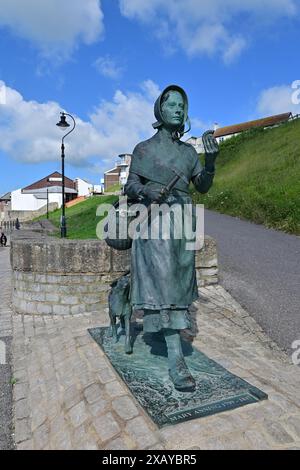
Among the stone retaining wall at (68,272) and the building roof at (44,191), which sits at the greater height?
the building roof at (44,191)

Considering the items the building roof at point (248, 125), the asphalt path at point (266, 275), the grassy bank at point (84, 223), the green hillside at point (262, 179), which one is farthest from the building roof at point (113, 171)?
the asphalt path at point (266, 275)

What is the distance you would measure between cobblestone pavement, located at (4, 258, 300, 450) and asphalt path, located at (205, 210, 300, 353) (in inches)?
16.0

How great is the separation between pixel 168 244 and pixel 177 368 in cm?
110

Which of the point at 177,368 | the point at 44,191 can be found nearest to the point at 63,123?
the point at 177,368

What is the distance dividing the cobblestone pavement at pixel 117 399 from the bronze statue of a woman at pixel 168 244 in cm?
51

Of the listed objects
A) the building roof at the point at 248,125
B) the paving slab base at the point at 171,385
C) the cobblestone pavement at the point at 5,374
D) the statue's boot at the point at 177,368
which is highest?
the building roof at the point at 248,125

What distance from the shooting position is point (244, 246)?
11.1 m

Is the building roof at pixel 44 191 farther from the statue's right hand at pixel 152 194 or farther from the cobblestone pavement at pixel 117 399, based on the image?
the statue's right hand at pixel 152 194

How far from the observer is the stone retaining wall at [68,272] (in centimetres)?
642

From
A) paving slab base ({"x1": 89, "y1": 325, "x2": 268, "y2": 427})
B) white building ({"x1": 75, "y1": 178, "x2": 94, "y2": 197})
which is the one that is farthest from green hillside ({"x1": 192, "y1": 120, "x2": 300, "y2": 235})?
white building ({"x1": 75, "y1": 178, "x2": 94, "y2": 197})

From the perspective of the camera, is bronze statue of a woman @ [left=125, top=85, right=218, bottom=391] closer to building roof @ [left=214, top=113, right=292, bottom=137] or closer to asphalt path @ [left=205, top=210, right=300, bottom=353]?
asphalt path @ [left=205, top=210, right=300, bottom=353]
